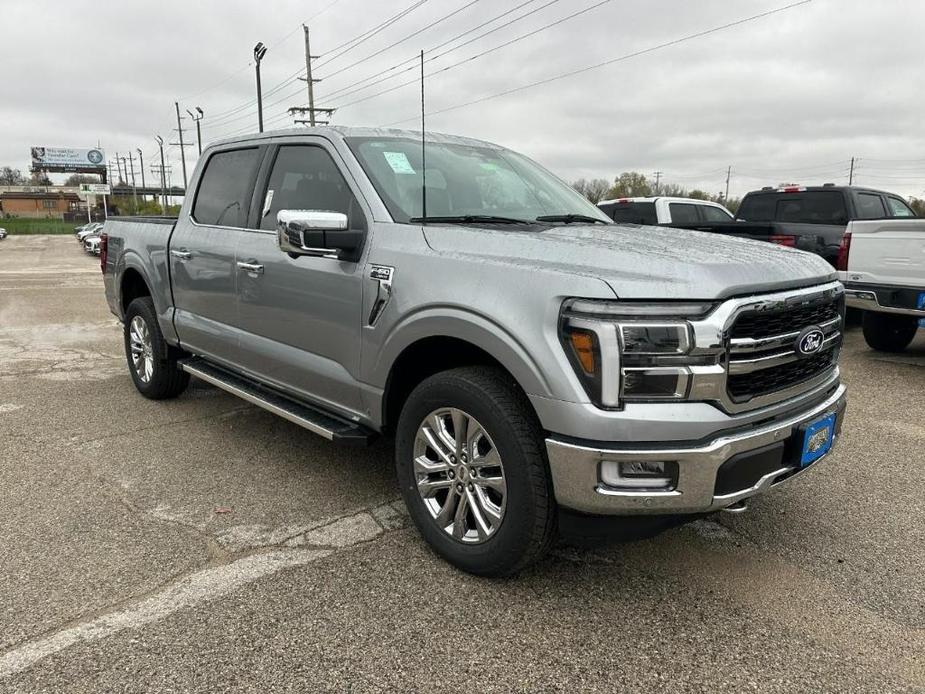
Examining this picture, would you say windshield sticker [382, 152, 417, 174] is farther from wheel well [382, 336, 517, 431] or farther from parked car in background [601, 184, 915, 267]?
parked car in background [601, 184, 915, 267]

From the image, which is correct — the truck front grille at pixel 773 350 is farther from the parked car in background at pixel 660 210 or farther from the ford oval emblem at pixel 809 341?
the parked car in background at pixel 660 210

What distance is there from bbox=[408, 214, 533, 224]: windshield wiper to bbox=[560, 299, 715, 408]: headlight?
3.54 feet

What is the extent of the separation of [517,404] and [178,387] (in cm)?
377

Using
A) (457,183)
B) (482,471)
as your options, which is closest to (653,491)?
(482,471)

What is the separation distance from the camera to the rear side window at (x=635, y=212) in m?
11.0

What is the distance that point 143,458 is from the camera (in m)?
4.18

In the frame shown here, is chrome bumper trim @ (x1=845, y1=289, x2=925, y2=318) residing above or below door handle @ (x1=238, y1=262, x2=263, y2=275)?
below

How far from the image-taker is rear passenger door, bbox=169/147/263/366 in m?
4.12

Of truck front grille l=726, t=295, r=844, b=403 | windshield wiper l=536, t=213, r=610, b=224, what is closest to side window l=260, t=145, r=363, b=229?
windshield wiper l=536, t=213, r=610, b=224

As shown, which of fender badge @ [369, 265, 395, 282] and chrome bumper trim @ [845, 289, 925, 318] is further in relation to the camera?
chrome bumper trim @ [845, 289, 925, 318]

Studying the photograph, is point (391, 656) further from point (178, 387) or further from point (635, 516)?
point (178, 387)

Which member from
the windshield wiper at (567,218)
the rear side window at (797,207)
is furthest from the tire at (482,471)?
the rear side window at (797,207)

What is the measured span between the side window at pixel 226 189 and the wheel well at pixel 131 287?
3.87 ft

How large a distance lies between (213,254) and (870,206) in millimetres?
9678
